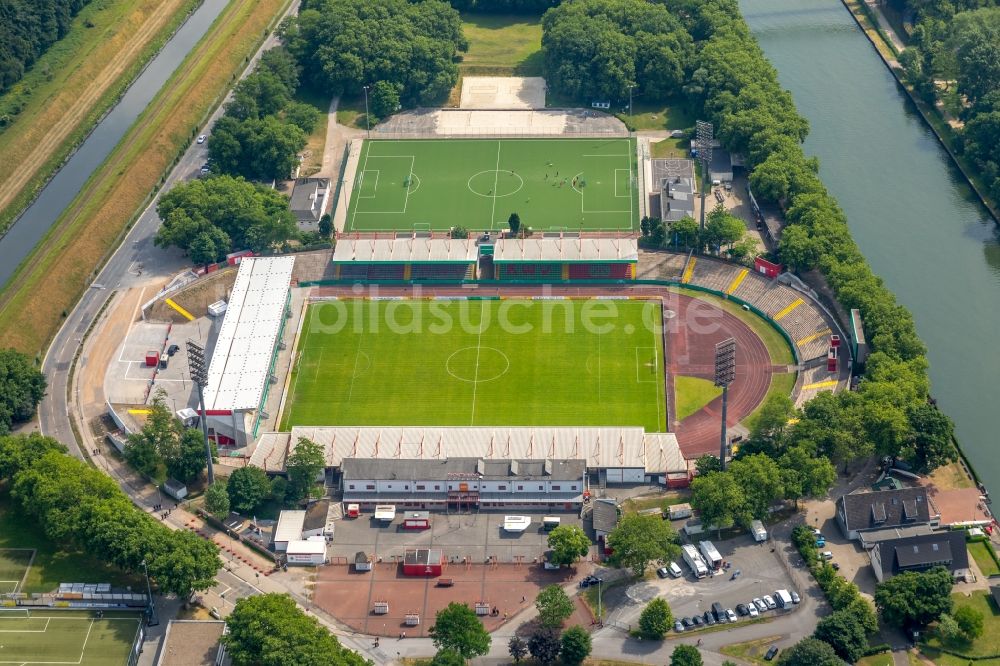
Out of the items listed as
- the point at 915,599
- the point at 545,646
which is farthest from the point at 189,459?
the point at 915,599

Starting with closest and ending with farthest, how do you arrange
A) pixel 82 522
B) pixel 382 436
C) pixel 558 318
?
1. pixel 82 522
2. pixel 382 436
3. pixel 558 318

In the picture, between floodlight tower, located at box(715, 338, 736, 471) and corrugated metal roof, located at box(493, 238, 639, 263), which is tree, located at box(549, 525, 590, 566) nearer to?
floodlight tower, located at box(715, 338, 736, 471)

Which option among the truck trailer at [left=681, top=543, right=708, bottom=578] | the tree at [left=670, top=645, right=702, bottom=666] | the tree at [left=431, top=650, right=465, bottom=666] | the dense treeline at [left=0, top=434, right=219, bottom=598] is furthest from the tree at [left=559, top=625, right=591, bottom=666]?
the dense treeline at [left=0, top=434, right=219, bottom=598]

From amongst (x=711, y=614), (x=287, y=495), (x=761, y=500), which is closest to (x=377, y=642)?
(x=287, y=495)

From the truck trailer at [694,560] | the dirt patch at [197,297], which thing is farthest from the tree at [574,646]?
the dirt patch at [197,297]

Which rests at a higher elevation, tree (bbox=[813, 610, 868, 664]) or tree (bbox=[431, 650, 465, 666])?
tree (bbox=[813, 610, 868, 664])

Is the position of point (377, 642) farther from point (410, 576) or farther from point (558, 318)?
point (558, 318)
